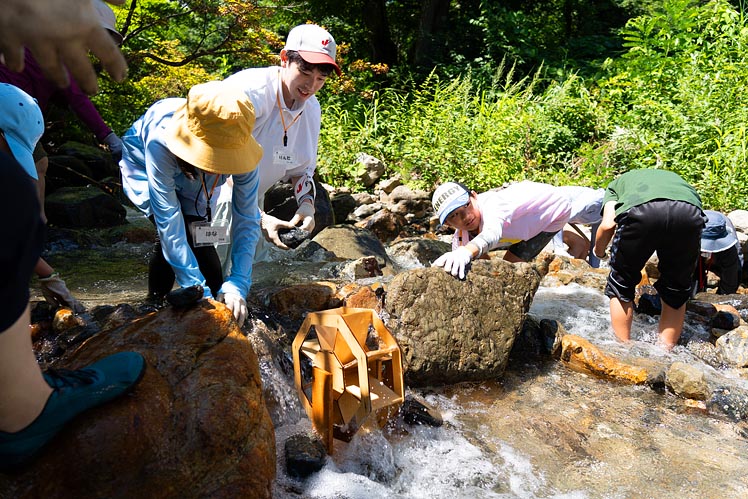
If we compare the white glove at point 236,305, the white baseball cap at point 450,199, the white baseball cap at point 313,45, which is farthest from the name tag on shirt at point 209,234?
the white baseball cap at point 450,199

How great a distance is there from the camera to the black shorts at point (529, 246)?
4.96 m

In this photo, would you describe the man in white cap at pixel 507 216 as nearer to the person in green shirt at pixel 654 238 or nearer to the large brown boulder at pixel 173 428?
the person in green shirt at pixel 654 238

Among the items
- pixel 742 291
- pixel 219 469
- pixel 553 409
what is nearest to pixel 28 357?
pixel 219 469

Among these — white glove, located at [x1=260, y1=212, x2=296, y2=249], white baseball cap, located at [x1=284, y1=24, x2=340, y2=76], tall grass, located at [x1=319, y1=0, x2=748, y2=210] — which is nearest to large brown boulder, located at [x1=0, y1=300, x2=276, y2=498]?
white glove, located at [x1=260, y1=212, x2=296, y2=249]

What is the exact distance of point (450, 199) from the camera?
13.7 feet

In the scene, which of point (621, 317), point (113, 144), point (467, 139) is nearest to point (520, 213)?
point (621, 317)

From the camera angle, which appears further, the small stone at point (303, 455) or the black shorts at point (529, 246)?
the black shorts at point (529, 246)

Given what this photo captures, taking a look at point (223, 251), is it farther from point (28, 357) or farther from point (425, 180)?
point (425, 180)

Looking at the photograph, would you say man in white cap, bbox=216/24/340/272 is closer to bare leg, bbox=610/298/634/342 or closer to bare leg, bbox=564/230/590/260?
bare leg, bbox=610/298/634/342

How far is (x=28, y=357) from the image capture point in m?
1.63

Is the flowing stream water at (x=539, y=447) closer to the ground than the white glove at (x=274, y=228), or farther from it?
closer to the ground

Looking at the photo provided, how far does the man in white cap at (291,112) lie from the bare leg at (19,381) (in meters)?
1.63

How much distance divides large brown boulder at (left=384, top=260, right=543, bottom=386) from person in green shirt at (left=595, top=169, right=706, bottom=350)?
2.73 feet

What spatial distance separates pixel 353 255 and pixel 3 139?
4167 millimetres
